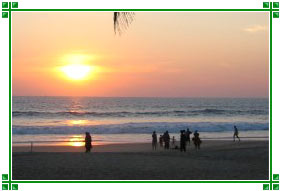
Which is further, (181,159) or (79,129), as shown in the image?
(79,129)

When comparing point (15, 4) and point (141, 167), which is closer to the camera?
point (15, 4)

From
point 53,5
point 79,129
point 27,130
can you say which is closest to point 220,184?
point 53,5

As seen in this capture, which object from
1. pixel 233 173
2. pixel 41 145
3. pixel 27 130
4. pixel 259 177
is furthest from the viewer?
pixel 27 130

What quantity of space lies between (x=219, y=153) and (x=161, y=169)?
6283 mm

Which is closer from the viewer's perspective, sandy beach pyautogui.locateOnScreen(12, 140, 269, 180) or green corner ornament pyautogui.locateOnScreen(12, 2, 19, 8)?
green corner ornament pyautogui.locateOnScreen(12, 2, 19, 8)

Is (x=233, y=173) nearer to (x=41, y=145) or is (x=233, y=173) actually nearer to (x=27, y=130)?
(x=41, y=145)

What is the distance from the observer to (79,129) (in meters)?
48.2

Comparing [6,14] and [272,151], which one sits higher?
[6,14]

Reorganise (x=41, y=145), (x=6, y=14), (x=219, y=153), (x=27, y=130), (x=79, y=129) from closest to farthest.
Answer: (x=6, y=14)
(x=219, y=153)
(x=41, y=145)
(x=27, y=130)
(x=79, y=129)

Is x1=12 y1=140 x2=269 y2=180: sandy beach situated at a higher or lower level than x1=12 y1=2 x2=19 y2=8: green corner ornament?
lower

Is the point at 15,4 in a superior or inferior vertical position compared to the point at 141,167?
superior

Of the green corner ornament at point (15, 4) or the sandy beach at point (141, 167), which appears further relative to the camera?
the sandy beach at point (141, 167)

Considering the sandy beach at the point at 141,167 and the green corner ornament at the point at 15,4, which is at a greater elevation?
the green corner ornament at the point at 15,4

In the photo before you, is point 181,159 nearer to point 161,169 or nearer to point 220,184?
point 161,169
